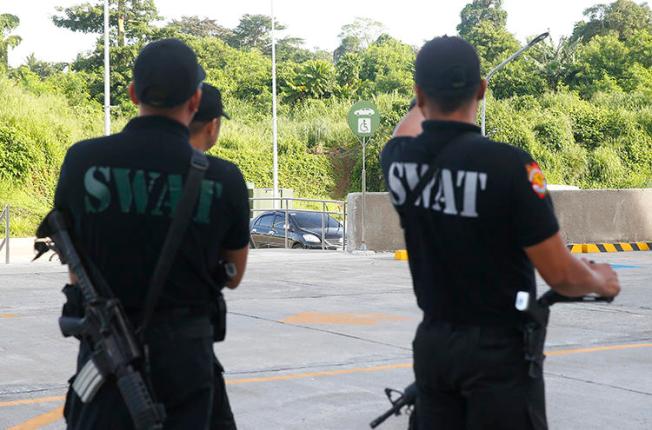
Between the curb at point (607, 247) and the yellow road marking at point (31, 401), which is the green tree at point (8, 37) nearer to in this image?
the curb at point (607, 247)

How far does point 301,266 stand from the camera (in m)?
17.2

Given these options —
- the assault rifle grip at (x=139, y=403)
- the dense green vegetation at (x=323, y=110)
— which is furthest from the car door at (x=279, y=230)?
the assault rifle grip at (x=139, y=403)

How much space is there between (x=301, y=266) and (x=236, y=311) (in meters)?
5.89

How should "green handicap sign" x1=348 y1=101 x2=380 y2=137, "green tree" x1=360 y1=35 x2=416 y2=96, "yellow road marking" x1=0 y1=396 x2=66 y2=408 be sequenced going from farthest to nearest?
"green tree" x1=360 y1=35 x2=416 y2=96 < "green handicap sign" x1=348 y1=101 x2=380 y2=137 < "yellow road marking" x1=0 y1=396 x2=66 y2=408

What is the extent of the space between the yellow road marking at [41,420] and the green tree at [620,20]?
69.7 m

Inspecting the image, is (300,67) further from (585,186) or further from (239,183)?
(239,183)

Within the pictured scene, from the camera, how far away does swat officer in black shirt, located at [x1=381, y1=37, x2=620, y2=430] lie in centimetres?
295

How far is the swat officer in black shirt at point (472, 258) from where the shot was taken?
2949 millimetres

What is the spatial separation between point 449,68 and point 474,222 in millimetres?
485

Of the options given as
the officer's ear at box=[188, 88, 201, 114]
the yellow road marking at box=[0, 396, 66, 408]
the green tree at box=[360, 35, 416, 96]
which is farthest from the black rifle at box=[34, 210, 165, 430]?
the green tree at box=[360, 35, 416, 96]

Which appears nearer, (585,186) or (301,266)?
(301,266)

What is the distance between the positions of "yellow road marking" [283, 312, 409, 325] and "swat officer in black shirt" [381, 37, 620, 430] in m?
7.35

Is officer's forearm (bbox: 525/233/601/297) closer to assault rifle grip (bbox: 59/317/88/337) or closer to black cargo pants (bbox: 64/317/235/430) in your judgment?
black cargo pants (bbox: 64/317/235/430)

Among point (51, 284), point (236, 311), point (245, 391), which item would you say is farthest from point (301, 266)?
point (245, 391)
